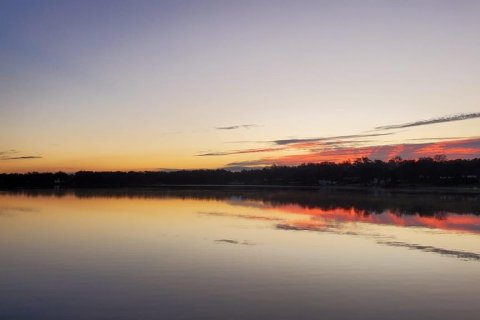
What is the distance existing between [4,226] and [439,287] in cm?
2384

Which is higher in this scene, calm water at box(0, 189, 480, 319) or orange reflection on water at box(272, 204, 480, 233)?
calm water at box(0, 189, 480, 319)

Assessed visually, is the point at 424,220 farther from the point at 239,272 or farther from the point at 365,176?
the point at 365,176

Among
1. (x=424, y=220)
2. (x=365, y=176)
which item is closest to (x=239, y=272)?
(x=424, y=220)

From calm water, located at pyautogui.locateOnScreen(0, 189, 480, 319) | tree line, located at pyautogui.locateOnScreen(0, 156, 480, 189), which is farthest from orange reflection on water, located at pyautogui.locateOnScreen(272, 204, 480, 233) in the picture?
tree line, located at pyautogui.locateOnScreen(0, 156, 480, 189)

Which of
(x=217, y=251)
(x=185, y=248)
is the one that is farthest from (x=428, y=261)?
(x=185, y=248)

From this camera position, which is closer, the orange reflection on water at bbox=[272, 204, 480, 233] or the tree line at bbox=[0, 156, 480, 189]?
the orange reflection on water at bbox=[272, 204, 480, 233]

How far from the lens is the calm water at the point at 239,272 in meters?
11.5

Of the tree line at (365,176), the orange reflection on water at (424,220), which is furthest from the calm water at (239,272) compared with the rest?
the tree line at (365,176)

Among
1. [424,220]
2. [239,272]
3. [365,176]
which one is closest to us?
[239,272]

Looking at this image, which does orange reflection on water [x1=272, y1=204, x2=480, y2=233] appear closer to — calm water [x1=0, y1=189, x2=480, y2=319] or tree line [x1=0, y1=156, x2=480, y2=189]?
calm water [x1=0, y1=189, x2=480, y2=319]

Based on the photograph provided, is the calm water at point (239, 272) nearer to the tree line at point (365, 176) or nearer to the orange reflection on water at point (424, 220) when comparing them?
the orange reflection on water at point (424, 220)

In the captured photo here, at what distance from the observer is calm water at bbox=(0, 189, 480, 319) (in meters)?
11.5

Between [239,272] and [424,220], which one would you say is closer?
[239,272]

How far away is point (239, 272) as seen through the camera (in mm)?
15656
